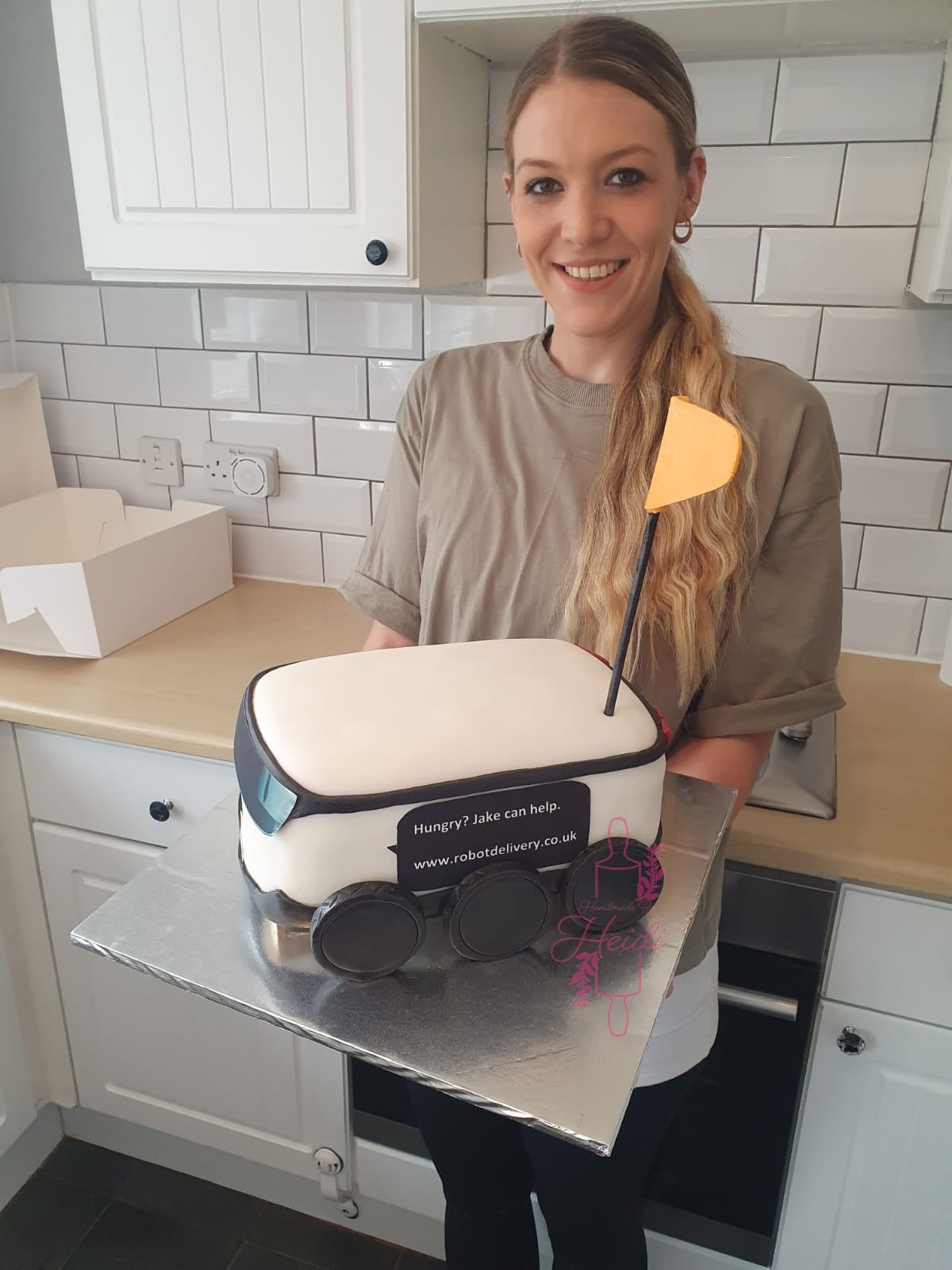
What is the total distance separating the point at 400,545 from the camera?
998 millimetres

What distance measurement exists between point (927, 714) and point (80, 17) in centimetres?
137

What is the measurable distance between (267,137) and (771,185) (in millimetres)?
639

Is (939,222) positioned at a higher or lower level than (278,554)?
higher

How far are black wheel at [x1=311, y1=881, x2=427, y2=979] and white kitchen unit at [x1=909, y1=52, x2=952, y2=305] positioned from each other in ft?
2.85

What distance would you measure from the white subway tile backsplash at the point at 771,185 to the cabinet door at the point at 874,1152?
3.19 feet

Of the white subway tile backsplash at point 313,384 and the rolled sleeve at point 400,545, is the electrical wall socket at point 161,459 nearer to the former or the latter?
the white subway tile backsplash at point 313,384

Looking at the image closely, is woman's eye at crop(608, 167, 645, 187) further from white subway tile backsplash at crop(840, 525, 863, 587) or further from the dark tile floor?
the dark tile floor

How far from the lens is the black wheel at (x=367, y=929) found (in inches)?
20.0

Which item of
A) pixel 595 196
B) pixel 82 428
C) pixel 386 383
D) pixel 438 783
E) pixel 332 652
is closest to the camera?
pixel 438 783

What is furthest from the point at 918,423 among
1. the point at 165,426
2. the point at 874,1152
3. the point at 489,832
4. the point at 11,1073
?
the point at 11,1073

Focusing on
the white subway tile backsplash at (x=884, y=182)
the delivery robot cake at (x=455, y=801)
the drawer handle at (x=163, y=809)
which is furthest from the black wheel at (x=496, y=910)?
the white subway tile backsplash at (x=884, y=182)

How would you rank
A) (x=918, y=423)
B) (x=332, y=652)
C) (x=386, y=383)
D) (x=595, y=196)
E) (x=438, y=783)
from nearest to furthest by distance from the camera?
(x=438, y=783)
(x=595, y=196)
(x=918, y=423)
(x=332, y=652)
(x=386, y=383)

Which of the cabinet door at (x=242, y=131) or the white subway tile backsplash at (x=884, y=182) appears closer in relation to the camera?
the cabinet door at (x=242, y=131)

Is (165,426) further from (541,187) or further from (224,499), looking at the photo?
(541,187)
